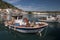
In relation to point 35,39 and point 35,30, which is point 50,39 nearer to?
point 35,39

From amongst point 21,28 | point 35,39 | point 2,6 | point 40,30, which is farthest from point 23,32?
point 2,6

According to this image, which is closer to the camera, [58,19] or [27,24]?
[27,24]

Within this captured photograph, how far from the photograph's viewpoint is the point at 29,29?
982cm

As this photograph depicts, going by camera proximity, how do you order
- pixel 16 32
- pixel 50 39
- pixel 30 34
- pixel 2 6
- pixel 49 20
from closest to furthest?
pixel 50 39 → pixel 30 34 → pixel 16 32 → pixel 49 20 → pixel 2 6

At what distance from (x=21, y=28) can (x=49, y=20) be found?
409 inches

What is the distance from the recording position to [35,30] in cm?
981

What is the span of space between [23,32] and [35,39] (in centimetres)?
197

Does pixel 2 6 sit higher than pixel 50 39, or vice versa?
pixel 2 6

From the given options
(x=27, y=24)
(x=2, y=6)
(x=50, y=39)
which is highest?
(x=2, y=6)

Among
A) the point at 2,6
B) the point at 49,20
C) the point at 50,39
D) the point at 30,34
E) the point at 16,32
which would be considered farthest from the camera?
the point at 2,6

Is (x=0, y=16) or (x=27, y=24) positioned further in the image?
(x=0, y=16)

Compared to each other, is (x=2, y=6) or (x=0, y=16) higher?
(x=2, y=6)

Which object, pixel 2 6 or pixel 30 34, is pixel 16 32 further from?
pixel 2 6

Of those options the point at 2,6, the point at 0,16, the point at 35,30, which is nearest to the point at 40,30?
the point at 35,30
